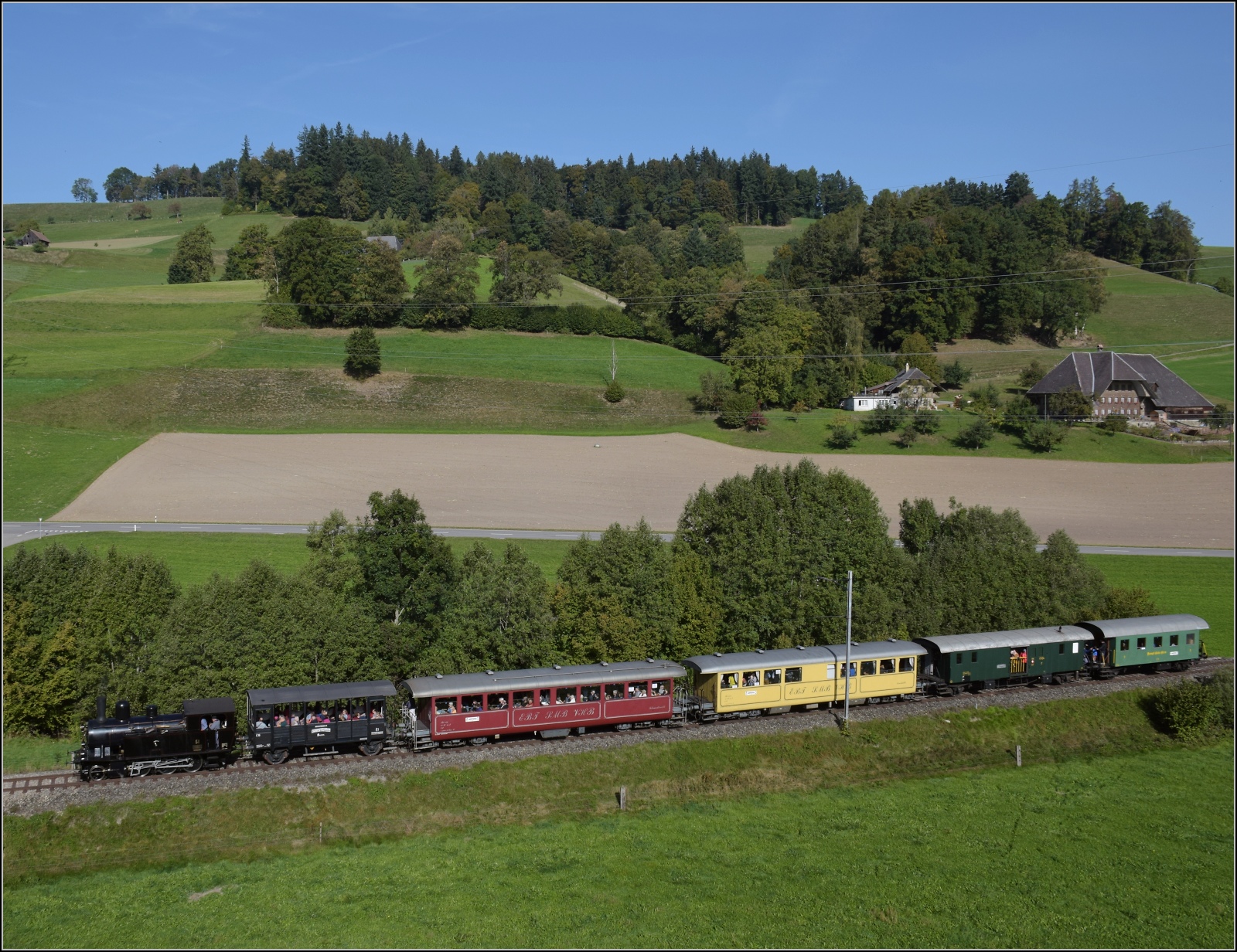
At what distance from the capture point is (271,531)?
64.6 m

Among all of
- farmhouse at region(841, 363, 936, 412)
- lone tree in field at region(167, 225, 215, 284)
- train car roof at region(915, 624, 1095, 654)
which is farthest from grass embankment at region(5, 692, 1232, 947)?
lone tree in field at region(167, 225, 215, 284)

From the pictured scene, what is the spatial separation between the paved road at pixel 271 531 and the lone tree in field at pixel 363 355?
117 ft

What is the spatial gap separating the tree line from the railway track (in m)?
4.41

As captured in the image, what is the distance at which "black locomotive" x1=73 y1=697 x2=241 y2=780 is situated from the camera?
2952 cm

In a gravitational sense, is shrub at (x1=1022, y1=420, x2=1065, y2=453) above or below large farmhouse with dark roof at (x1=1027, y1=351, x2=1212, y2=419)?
below

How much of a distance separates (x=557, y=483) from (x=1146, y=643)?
4508 cm

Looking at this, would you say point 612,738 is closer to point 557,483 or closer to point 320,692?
point 320,692

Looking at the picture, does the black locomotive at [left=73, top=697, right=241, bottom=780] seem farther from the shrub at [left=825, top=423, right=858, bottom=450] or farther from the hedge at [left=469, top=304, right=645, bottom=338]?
the hedge at [left=469, top=304, right=645, bottom=338]

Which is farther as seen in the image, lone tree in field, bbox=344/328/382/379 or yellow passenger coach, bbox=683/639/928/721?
lone tree in field, bbox=344/328/382/379

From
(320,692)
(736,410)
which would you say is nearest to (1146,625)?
(320,692)

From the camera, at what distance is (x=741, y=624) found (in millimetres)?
42750

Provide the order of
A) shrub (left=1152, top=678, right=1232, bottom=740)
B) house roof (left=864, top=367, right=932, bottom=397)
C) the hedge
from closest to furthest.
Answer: shrub (left=1152, top=678, right=1232, bottom=740)
house roof (left=864, top=367, right=932, bottom=397)
the hedge

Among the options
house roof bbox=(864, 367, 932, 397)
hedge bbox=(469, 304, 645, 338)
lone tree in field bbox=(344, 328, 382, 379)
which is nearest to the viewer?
lone tree in field bbox=(344, 328, 382, 379)

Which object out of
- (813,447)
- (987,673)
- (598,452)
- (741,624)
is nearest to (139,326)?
(598,452)
